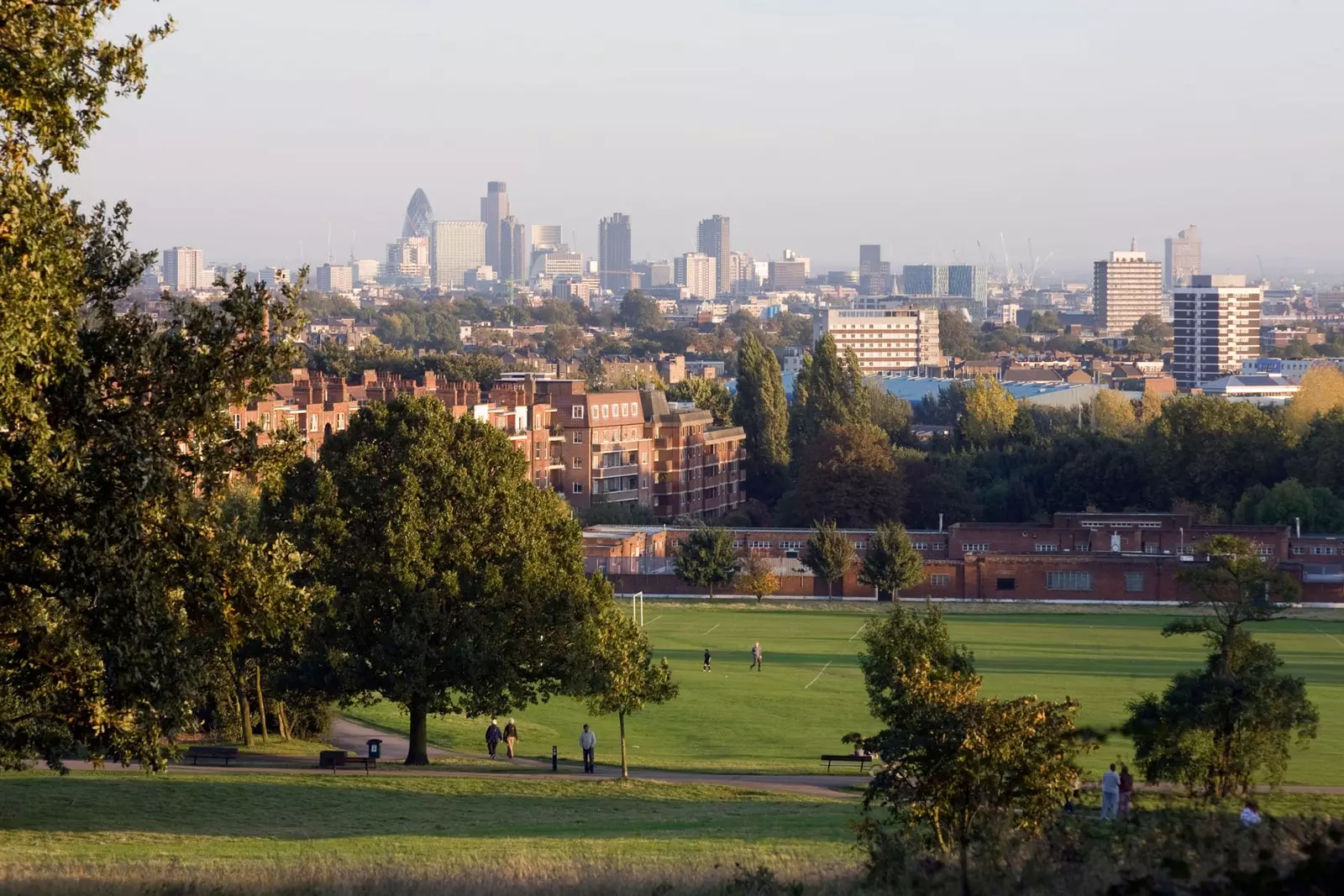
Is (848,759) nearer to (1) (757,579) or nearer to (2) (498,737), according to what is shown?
(2) (498,737)

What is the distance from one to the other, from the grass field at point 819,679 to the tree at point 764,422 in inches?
1214

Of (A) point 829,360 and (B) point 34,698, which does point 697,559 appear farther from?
(B) point 34,698

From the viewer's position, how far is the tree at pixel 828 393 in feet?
322

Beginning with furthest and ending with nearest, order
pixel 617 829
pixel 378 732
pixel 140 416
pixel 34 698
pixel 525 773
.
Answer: pixel 378 732 < pixel 525 773 < pixel 617 829 < pixel 34 698 < pixel 140 416

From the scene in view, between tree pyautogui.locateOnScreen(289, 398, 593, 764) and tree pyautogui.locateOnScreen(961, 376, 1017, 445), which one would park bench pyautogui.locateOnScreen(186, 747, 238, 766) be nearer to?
tree pyautogui.locateOnScreen(289, 398, 593, 764)

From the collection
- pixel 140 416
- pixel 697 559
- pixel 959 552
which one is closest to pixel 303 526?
pixel 140 416

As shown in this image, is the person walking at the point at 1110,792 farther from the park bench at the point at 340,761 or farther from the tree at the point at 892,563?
the tree at the point at 892,563

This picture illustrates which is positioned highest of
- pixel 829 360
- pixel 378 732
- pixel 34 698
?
pixel 829 360

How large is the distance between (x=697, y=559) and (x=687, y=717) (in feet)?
102

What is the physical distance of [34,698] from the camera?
52.9ft

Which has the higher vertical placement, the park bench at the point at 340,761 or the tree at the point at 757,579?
the tree at the point at 757,579

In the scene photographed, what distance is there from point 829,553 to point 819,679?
78.7 ft

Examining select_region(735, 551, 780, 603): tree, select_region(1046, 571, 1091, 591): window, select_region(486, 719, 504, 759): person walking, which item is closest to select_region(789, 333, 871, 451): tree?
select_region(735, 551, 780, 603): tree

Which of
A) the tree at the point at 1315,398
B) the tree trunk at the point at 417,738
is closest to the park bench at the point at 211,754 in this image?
the tree trunk at the point at 417,738
